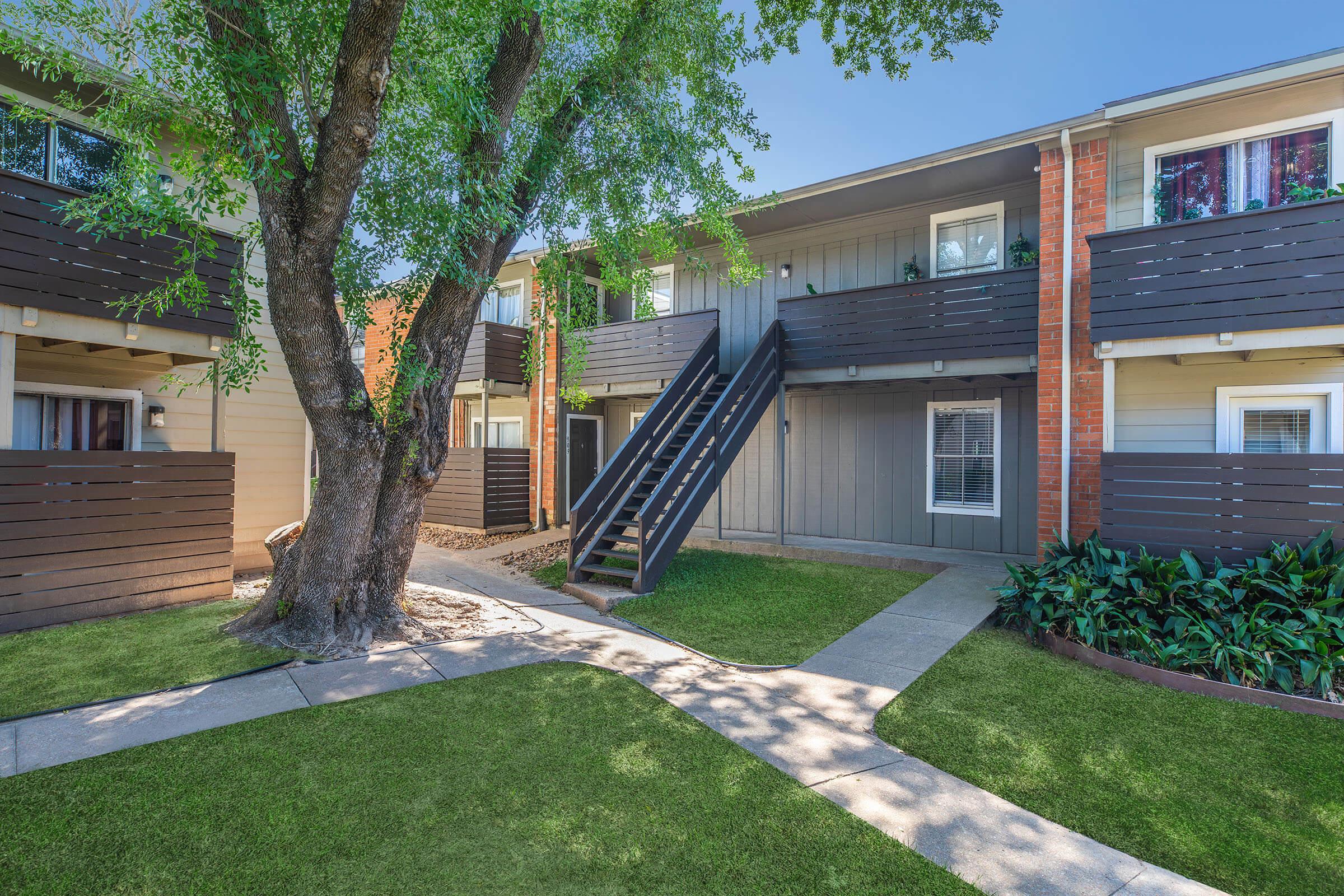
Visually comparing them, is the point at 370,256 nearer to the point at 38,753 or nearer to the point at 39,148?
the point at 39,148

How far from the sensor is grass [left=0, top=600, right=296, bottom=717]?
4.51 metres

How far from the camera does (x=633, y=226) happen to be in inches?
307

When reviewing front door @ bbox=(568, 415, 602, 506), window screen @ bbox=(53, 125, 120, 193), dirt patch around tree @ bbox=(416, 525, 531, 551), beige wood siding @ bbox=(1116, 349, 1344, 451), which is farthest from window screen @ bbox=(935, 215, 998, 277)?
window screen @ bbox=(53, 125, 120, 193)

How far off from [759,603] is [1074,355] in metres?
4.65

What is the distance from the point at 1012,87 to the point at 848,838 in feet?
133

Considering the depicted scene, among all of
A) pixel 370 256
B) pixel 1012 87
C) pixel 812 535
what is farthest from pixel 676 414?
pixel 1012 87

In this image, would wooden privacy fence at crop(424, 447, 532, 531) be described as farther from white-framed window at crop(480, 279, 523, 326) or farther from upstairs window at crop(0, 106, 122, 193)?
upstairs window at crop(0, 106, 122, 193)

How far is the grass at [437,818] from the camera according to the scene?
2756 millimetres

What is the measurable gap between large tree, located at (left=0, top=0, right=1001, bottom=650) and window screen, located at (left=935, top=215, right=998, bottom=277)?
267 cm

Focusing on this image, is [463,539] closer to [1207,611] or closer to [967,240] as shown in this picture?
[967,240]

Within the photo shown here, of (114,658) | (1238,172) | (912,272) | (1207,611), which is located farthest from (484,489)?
(1238,172)

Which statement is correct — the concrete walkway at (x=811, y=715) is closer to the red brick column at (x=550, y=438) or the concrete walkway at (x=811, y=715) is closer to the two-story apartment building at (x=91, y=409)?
the two-story apartment building at (x=91, y=409)

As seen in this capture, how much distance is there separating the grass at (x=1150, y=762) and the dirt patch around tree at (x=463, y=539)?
8.67m

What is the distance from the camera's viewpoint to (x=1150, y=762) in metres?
4.00
